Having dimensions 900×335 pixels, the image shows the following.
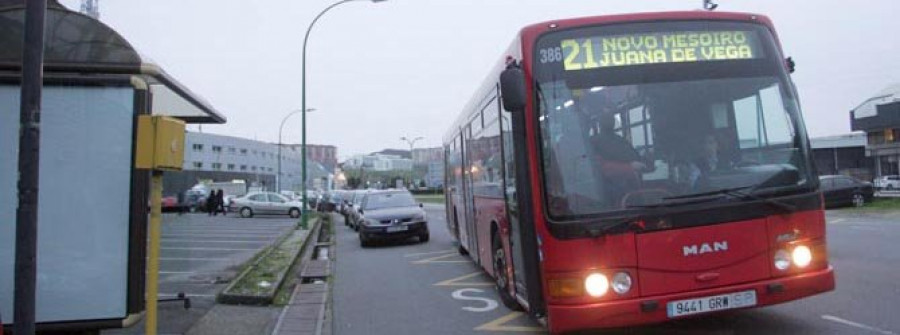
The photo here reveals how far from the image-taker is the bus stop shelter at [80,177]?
6.16 meters

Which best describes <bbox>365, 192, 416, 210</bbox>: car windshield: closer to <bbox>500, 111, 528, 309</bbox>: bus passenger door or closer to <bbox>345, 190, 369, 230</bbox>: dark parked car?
<bbox>345, 190, 369, 230</bbox>: dark parked car

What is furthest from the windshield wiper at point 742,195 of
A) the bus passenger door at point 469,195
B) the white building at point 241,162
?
the white building at point 241,162

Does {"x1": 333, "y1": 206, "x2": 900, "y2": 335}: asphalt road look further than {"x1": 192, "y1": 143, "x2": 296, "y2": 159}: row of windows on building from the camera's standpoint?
No

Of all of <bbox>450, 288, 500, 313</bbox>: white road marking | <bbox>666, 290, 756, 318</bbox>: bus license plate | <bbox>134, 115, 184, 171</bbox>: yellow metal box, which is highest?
<bbox>134, 115, 184, 171</bbox>: yellow metal box

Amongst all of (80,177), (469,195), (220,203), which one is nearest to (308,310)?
(469,195)

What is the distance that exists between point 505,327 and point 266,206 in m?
33.6

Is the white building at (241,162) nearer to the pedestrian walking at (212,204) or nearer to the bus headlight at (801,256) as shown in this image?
the pedestrian walking at (212,204)

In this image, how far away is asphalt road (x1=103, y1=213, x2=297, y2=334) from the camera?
860 centimetres

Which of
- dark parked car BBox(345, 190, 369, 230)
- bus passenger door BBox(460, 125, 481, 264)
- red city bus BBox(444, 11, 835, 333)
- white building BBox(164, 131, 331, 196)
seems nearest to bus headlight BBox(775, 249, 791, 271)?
red city bus BBox(444, 11, 835, 333)

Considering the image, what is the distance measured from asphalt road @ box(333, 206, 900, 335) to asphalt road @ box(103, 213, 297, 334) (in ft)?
5.86

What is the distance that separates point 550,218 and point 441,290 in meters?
5.23

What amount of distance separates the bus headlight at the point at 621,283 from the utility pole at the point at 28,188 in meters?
4.00

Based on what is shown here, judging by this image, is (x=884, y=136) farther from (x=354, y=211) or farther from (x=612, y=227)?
(x=612, y=227)

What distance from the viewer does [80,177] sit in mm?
6223
